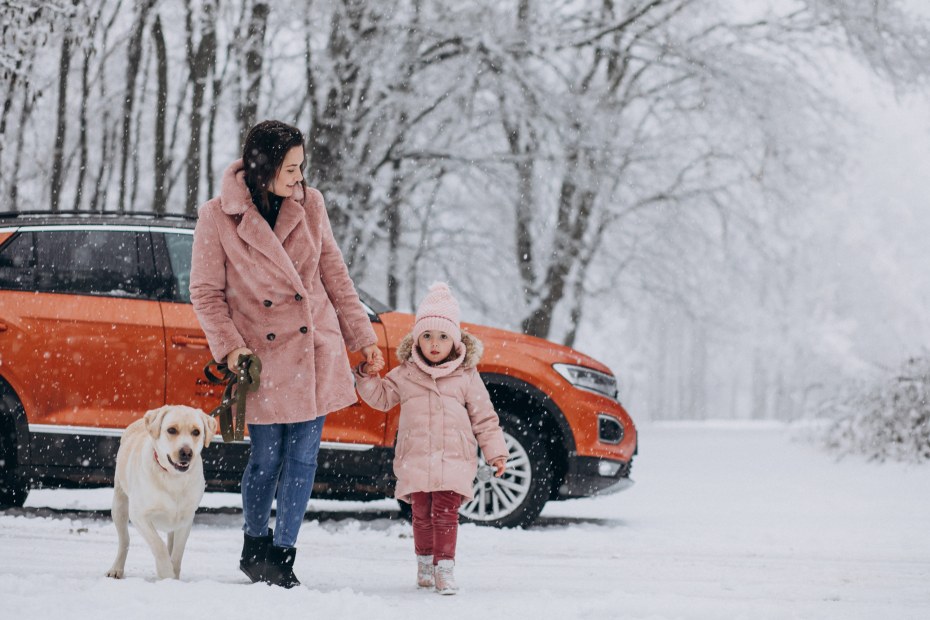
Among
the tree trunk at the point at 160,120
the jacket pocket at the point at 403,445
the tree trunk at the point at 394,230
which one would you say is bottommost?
the jacket pocket at the point at 403,445

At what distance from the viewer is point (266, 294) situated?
14.6 ft

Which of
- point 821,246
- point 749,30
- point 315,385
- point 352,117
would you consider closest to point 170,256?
point 315,385

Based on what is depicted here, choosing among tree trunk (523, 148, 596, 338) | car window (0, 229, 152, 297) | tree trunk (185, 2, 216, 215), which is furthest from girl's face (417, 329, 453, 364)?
tree trunk (523, 148, 596, 338)

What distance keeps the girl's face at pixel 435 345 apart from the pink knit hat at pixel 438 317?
24mm

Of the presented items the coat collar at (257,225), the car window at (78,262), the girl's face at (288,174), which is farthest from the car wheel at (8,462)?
the girl's face at (288,174)

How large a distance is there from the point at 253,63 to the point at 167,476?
9823 mm

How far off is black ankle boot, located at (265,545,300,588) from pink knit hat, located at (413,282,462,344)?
1.09 m

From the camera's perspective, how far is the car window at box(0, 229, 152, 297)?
21.1 ft

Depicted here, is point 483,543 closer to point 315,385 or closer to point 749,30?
point 315,385

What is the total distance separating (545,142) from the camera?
12.4m

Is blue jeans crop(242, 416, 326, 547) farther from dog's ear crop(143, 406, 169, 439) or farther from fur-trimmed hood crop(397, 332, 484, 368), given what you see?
fur-trimmed hood crop(397, 332, 484, 368)

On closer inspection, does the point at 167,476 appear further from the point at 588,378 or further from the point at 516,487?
the point at 588,378

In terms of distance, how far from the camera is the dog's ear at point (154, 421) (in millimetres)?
4332

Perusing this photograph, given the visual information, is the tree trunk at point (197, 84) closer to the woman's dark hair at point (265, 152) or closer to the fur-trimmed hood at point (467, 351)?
the fur-trimmed hood at point (467, 351)
